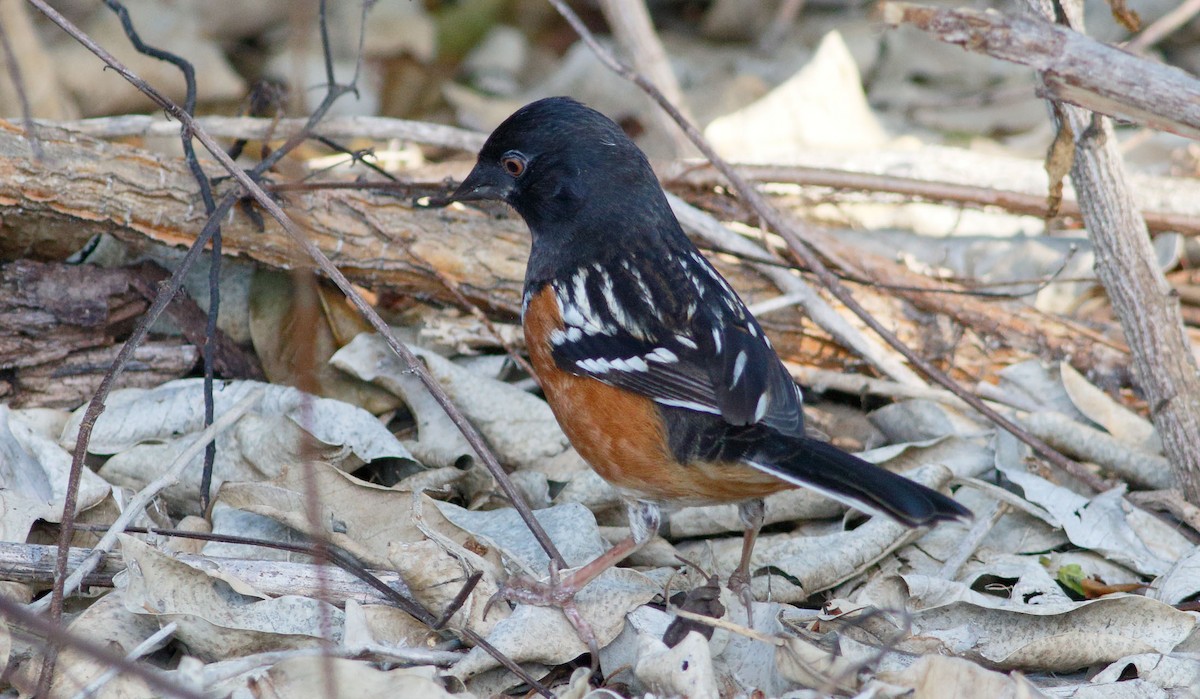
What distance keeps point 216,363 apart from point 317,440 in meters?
0.51

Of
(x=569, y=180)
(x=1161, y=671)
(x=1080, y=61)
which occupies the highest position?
(x=1080, y=61)

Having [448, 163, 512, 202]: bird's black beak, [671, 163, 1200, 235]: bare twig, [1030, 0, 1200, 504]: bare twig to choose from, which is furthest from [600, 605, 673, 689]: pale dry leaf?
[671, 163, 1200, 235]: bare twig

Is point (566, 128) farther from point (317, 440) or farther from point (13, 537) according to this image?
point (13, 537)

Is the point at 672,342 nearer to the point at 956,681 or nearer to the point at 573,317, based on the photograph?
the point at 573,317

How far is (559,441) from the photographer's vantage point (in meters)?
3.17

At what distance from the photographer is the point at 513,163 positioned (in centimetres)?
298

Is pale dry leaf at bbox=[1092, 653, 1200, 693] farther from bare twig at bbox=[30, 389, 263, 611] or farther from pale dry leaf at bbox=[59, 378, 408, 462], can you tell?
bare twig at bbox=[30, 389, 263, 611]

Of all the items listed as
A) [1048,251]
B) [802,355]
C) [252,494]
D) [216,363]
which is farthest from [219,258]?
[1048,251]

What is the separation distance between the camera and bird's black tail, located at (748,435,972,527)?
2131mm

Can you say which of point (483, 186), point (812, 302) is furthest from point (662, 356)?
Answer: point (812, 302)

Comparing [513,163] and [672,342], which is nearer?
[672,342]

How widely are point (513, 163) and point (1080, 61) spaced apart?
53.5 inches

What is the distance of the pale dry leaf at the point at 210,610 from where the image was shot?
2.19 metres

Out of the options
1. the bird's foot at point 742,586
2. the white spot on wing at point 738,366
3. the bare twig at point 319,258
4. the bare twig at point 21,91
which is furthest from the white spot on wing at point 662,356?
the bare twig at point 21,91
